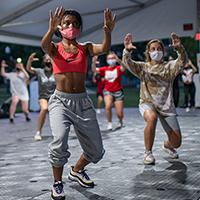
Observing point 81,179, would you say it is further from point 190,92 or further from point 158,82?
point 190,92

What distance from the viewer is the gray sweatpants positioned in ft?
13.4

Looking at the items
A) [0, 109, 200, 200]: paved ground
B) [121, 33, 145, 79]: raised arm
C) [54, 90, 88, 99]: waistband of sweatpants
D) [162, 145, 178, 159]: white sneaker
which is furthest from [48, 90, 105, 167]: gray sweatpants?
[162, 145, 178, 159]: white sneaker

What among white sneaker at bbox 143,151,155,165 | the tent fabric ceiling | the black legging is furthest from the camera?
the black legging

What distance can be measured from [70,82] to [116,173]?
146cm

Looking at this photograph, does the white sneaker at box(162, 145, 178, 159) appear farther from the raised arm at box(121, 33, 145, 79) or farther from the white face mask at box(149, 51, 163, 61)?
the white face mask at box(149, 51, 163, 61)

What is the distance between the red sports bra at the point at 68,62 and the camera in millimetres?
4223

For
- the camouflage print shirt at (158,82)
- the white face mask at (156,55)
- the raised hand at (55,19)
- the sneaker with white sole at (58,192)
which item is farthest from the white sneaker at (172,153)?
the raised hand at (55,19)

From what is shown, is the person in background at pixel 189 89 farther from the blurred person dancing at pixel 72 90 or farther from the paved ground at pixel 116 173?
the blurred person dancing at pixel 72 90

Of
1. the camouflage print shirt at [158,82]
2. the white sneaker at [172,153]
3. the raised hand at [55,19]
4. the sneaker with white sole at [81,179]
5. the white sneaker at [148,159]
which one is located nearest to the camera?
the raised hand at [55,19]

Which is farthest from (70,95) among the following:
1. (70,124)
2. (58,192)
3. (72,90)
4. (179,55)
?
(179,55)

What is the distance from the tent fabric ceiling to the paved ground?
6.79m

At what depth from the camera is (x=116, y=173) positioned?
5199mm

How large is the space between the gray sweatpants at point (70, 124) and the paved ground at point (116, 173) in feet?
1.28

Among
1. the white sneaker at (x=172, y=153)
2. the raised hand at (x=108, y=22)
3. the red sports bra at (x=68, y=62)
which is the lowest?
the white sneaker at (x=172, y=153)
